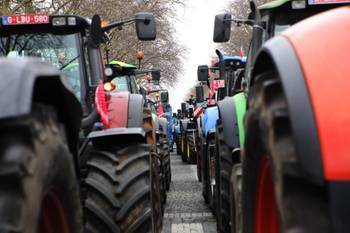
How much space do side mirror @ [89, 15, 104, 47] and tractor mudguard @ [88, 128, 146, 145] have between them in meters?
0.96

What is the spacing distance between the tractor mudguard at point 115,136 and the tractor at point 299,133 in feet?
4.84

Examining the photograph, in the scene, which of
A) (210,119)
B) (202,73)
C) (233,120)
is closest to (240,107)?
(233,120)

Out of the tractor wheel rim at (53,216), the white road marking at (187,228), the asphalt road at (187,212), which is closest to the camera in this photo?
the tractor wheel rim at (53,216)

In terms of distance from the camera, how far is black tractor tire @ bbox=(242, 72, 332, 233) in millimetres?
1796

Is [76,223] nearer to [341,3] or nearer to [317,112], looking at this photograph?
[317,112]

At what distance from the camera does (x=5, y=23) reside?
477 centimetres

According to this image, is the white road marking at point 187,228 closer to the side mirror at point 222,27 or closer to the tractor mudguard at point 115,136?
the side mirror at point 222,27

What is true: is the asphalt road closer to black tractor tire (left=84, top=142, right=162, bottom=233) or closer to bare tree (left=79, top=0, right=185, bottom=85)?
black tractor tire (left=84, top=142, right=162, bottom=233)

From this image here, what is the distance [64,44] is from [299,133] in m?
3.25

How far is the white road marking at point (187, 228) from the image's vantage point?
6.77 meters

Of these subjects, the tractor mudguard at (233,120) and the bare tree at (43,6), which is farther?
the bare tree at (43,6)

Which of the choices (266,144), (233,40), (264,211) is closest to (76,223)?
(264,211)

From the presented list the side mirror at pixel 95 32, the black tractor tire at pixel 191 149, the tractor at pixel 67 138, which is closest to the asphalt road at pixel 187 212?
the tractor at pixel 67 138

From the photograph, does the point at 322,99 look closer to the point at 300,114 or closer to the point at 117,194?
the point at 300,114
